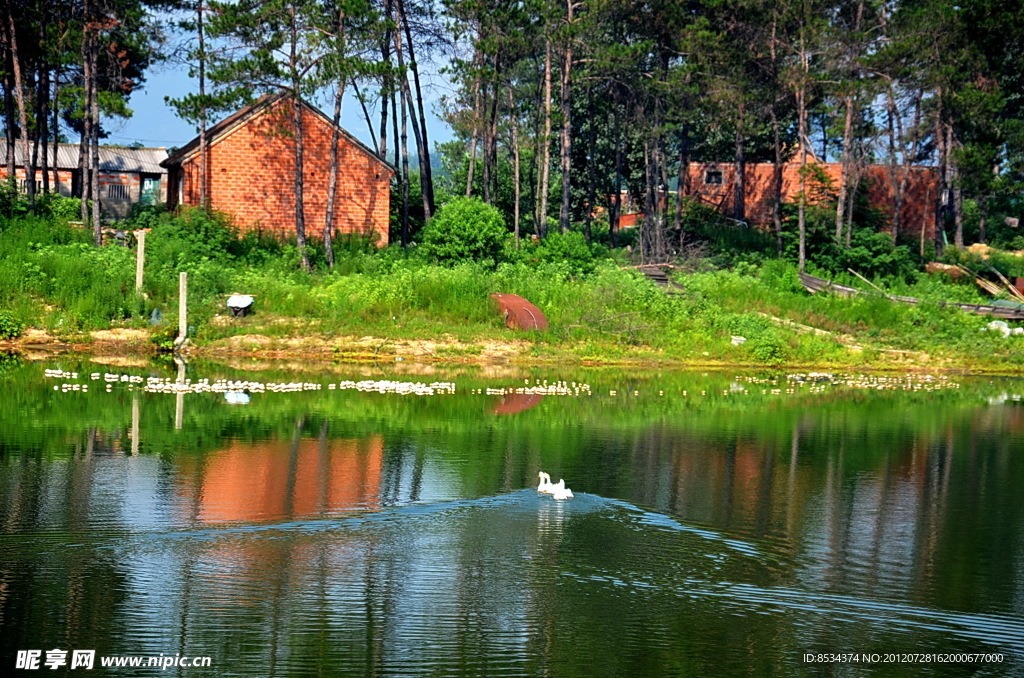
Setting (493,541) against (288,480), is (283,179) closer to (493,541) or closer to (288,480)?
(288,480)

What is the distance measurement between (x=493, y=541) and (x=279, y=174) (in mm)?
34168

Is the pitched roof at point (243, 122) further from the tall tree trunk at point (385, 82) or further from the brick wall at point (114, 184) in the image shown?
the brick wall at point (114, 184)

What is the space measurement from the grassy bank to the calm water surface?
1000 centimetres

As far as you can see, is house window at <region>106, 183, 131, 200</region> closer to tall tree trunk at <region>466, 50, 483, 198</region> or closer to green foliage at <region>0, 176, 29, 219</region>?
tall tree trunk at <region>466, 50, 483, 198</region>

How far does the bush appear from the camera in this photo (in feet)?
127

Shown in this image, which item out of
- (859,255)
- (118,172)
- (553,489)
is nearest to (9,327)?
(553,489)

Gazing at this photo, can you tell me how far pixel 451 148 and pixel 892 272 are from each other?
152 feet

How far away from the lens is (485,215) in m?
39.4

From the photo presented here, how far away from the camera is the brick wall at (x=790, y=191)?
61562mm

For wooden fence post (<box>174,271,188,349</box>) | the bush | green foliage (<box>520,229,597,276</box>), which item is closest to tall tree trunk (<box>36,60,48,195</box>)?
the bush

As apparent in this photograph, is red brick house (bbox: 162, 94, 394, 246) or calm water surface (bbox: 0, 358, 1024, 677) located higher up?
red brick house (bbox: 162, 94, 394, 246)

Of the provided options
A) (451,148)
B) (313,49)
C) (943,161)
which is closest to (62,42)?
(313,49)

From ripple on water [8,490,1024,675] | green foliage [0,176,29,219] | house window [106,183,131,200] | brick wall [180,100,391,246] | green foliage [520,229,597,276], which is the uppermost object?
house window [106,183,131,200]

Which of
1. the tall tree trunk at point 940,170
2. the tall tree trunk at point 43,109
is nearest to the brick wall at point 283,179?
the tall tree trunk at point 43,109
